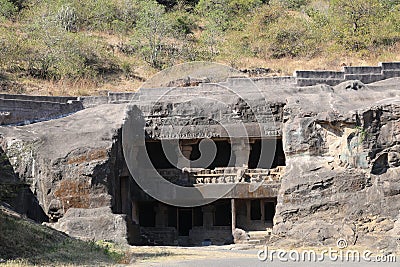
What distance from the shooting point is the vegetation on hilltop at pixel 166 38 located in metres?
45.3

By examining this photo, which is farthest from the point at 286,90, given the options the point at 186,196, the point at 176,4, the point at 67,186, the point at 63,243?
the point at 176,4

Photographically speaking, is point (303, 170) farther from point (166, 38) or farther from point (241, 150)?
point (166, 38)

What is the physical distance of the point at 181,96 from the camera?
108 ft

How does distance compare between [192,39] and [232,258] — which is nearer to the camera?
[232,258]

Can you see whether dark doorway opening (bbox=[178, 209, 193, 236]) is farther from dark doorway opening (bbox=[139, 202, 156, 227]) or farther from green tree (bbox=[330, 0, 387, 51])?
green tree (bbox=[330, 0, 387, 51])

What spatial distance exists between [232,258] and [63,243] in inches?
200

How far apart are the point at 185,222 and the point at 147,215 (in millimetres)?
1868

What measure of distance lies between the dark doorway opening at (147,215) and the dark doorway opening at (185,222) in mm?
1282

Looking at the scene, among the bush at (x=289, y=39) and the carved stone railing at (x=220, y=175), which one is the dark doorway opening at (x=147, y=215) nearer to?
the carved stone railing at (x=220, y=175)

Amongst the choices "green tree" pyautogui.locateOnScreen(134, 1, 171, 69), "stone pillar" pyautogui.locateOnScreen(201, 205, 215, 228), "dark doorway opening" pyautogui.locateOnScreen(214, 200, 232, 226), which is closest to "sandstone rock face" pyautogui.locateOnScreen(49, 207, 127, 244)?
"stone pillar" pyautogui.locateOnScreen(201, 205, 215, 228)

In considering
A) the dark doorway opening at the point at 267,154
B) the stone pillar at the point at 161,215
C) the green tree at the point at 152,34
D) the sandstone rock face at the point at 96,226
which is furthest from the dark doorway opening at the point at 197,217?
the green tree at the point at 152,34

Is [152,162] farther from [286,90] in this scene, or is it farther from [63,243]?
[63,243]

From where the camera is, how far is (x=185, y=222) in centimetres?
3406

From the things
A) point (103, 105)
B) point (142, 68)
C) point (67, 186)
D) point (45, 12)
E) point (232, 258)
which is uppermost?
point (45, 12)
